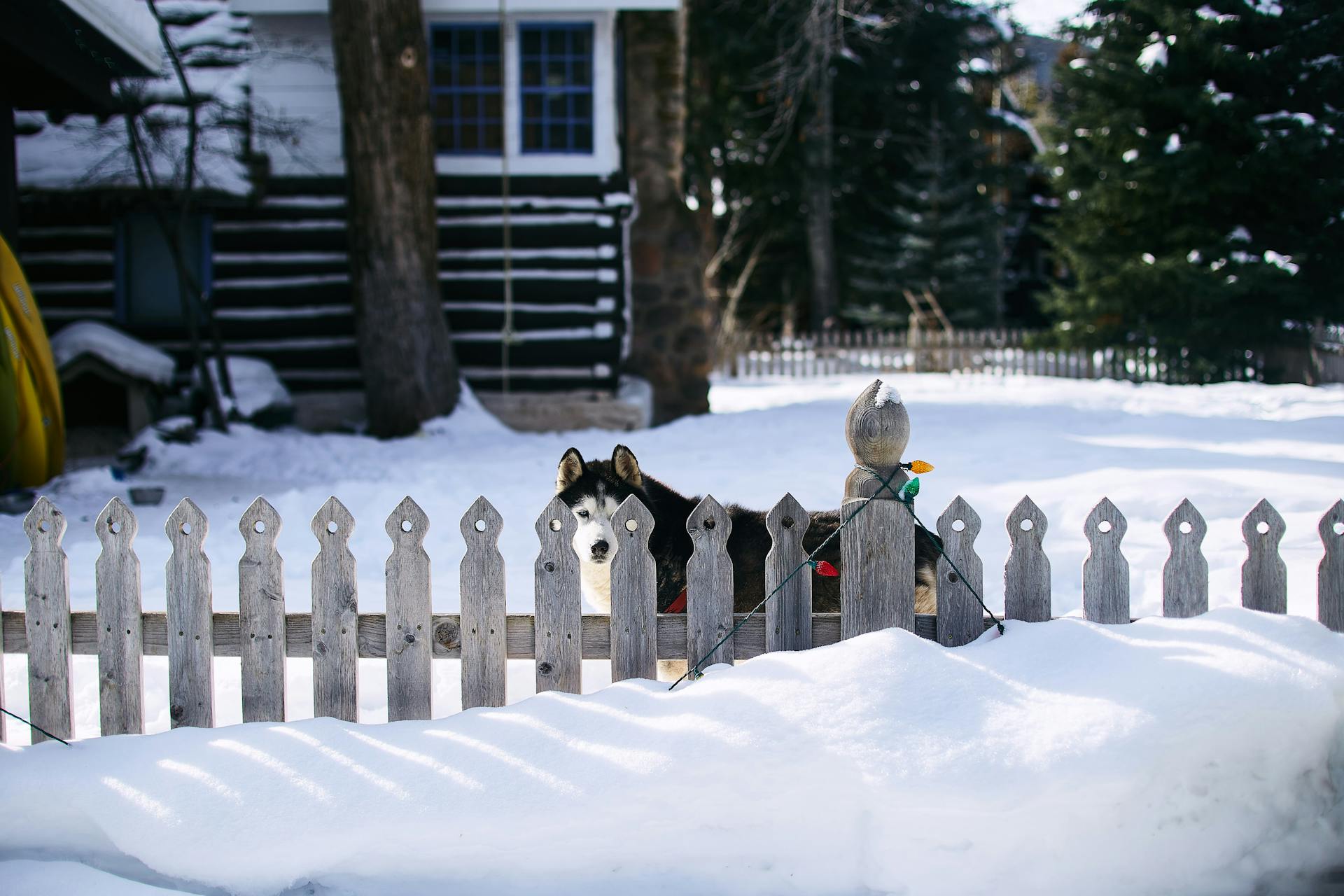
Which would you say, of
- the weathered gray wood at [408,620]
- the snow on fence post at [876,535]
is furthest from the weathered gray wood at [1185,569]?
the weathered gray wood at [408,620]

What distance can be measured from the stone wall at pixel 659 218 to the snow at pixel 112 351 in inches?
210

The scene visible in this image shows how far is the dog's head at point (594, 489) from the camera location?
12.6ft

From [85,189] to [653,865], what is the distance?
11.0m

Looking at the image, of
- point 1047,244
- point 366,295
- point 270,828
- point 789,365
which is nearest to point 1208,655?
point 270,828

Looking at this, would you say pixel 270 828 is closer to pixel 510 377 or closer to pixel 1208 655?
pixel 1208 655

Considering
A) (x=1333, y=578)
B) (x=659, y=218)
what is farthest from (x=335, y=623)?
(x=659, y=218)

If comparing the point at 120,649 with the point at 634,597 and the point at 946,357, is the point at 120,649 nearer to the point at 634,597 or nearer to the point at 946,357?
the point at 634,597

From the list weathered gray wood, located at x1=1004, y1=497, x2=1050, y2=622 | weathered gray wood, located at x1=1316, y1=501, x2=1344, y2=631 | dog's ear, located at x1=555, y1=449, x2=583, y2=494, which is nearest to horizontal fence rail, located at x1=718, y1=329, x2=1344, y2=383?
weathered gray wood, located at x1=1316, y1=501, x2=1344, y2=631

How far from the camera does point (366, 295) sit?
11.1 meters

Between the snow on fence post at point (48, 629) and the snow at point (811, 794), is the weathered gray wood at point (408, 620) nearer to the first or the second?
the snow at point (811, 794)

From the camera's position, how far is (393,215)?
433 inches

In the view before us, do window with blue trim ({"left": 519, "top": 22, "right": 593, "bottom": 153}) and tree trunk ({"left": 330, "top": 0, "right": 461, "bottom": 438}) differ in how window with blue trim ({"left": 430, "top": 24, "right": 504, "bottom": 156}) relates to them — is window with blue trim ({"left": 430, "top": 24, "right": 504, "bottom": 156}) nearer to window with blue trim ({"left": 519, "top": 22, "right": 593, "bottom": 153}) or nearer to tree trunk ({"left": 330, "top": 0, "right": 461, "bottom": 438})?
window with blue trim ({"left": 519, "top": 22, "right": 593, "bottom": 153})

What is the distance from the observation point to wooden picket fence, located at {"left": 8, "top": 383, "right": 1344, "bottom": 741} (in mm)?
3283

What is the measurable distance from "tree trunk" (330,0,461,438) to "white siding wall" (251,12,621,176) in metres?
1.08
